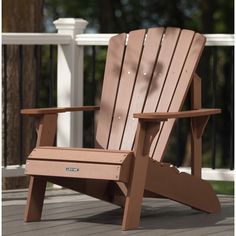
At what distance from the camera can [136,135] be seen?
572cm

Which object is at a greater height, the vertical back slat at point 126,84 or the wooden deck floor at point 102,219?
the vertical back slat at point 126,84

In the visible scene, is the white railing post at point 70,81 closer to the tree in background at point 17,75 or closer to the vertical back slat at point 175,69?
the tree in background at point 17,75

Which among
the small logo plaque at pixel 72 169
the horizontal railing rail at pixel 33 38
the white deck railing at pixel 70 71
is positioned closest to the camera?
the small logo plaque at pixel 72 169

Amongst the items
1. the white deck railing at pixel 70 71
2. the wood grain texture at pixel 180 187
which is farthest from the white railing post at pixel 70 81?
the wood grain texture at pixel 180 187

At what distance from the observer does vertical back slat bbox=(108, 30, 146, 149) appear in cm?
652

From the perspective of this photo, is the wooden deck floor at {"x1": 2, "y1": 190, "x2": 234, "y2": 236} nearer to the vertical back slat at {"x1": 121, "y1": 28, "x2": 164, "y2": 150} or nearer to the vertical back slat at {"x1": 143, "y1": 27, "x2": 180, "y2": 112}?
the vertical back slat at {"x1": 121, "y1": 28, "x2": 164, "y2": 150}

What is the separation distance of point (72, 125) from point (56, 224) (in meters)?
1.63

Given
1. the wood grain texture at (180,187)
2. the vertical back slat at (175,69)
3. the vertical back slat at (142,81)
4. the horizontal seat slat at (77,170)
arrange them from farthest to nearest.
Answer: the vertical back slat at (142,81)
the vertical back slat at (175,69)
the wood grain texture at (180,187)
the horizontal seat slat at (77,170)

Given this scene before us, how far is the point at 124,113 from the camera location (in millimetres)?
6523

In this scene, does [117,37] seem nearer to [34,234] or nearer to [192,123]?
[192,123]

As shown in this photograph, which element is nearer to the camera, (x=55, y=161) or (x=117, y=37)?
(x=55, y=161)

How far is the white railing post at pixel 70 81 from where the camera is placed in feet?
24.5

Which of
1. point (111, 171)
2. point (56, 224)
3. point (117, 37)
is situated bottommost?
point (56, 224)

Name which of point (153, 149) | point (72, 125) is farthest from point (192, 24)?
point (153, 149)
